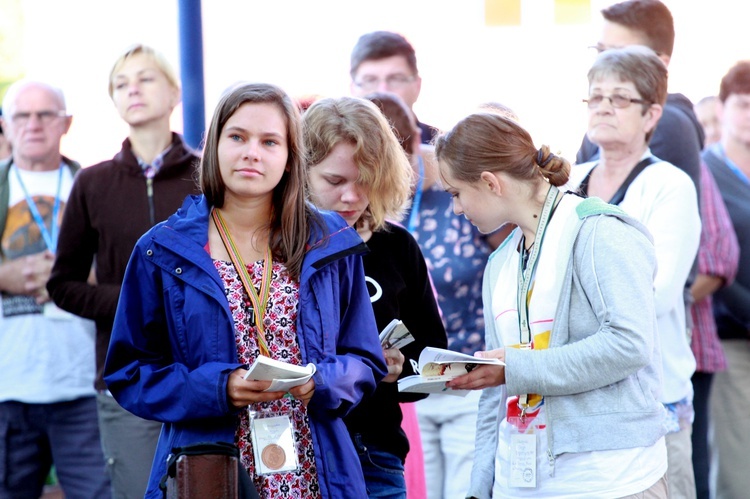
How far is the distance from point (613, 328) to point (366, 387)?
2.14ft

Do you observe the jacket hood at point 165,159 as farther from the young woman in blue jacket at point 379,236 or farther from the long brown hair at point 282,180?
the long brown hair at point 282,180

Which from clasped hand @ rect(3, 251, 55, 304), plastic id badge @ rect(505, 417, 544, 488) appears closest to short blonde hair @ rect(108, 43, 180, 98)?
clasped hand @ rect(3, 251, 55, 304)

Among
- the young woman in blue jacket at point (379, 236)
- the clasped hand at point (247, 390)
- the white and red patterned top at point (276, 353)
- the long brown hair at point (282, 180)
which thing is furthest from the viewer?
the young woman in blue jacket at point (379, 236)

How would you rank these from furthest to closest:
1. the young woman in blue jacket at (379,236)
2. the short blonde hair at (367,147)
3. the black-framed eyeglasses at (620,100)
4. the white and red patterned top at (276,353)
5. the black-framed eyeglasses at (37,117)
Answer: the black-framed eyeglasses at (37,117), the black-framed eyeglasses at (620,100), the short blonde hair at (367,147), the young woman in blue jacket at (379,236), the white and red patterned top at (276,353)

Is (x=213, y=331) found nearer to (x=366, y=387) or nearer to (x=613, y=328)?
(x=366, y=387)

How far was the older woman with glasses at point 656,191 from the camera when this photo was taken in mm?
3691

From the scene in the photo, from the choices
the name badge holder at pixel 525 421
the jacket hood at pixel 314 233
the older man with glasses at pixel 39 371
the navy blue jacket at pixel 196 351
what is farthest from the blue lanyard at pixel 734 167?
the older man with glasses at pixel 39 371

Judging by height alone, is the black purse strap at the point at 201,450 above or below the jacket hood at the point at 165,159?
below

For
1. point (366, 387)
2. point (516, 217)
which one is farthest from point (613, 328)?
point (366, 387)

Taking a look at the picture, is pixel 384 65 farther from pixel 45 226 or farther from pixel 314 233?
pixel 314 233

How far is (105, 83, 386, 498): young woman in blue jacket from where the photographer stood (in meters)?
2.33

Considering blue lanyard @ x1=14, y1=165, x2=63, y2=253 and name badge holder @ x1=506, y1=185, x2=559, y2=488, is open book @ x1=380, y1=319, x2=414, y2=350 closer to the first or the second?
name badge holder @ x1=506, y1=185, x2=559, y2=488

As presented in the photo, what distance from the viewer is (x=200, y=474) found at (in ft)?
6.59

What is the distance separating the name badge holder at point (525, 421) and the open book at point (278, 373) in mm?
662
